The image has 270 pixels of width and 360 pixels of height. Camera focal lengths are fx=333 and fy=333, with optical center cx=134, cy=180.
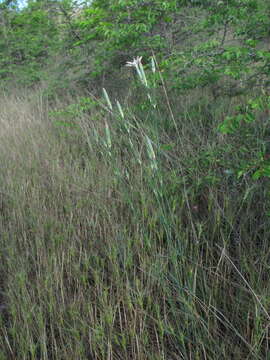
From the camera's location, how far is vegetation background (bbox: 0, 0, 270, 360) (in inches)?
55.3

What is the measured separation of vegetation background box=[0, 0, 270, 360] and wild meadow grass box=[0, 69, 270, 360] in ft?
0.04

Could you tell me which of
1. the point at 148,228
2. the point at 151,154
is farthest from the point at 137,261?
the point at 151,154

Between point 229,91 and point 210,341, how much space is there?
9.70 ft

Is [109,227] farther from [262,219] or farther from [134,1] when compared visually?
[134,1]

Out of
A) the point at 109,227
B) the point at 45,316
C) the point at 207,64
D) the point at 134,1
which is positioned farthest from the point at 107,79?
the point at 45,316

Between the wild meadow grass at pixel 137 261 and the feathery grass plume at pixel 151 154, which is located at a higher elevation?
the feathery grass plume at pixel 151 154

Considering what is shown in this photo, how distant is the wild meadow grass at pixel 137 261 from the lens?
138 centimetres

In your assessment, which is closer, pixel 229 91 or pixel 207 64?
pixel 207 64

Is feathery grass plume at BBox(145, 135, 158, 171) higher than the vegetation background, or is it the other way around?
feathery grass plume at BBox(145, 135, 158, 171)

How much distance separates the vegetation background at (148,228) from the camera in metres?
1.40

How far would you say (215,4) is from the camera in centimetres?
350

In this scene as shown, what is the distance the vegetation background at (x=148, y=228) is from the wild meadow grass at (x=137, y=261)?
11 millimetres

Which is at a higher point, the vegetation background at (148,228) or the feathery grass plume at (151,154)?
the feathery grass plume at (151,154)

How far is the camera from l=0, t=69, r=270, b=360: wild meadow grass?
1385mm
